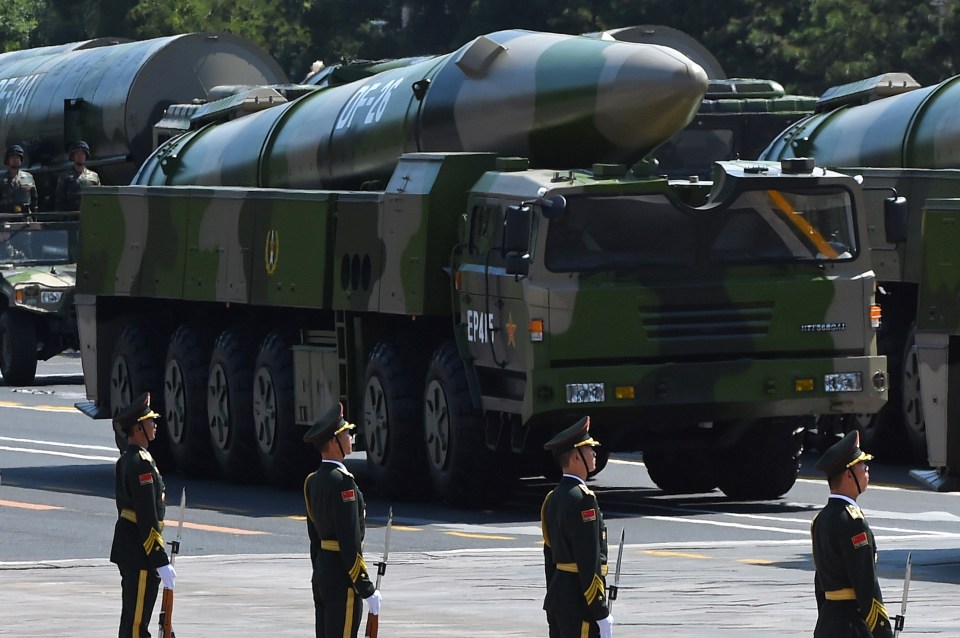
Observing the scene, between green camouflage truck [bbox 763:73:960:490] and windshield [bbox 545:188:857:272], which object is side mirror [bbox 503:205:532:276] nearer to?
windshield [bbox 545:188:857:272]

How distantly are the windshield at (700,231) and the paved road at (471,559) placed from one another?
206cm

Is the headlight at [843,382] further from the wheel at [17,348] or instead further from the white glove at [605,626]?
the wheel at [17,348]

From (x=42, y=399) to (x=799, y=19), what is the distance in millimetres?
22626

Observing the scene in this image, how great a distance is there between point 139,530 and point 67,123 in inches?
1108

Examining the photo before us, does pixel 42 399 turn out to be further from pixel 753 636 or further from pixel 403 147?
pixel 753 636

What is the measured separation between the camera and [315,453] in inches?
950

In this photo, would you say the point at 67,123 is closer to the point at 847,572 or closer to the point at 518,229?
the point at 518,229

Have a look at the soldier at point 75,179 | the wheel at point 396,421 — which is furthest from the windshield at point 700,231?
the soldier at point 75,179

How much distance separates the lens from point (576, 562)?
1176cm

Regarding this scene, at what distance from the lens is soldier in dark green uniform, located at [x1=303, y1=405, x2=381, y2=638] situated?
12688 millimetres

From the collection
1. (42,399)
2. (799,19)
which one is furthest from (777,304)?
(799,19)

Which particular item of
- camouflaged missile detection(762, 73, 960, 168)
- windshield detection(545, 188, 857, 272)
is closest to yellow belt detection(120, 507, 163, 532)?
windshield detection(545, 188, 857, 272)

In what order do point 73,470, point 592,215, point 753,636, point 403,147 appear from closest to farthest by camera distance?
point 753,636
point 592,215
point 403,147
point 73,470

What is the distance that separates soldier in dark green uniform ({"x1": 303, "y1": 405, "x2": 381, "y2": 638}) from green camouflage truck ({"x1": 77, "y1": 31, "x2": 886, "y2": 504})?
23.9 feet
